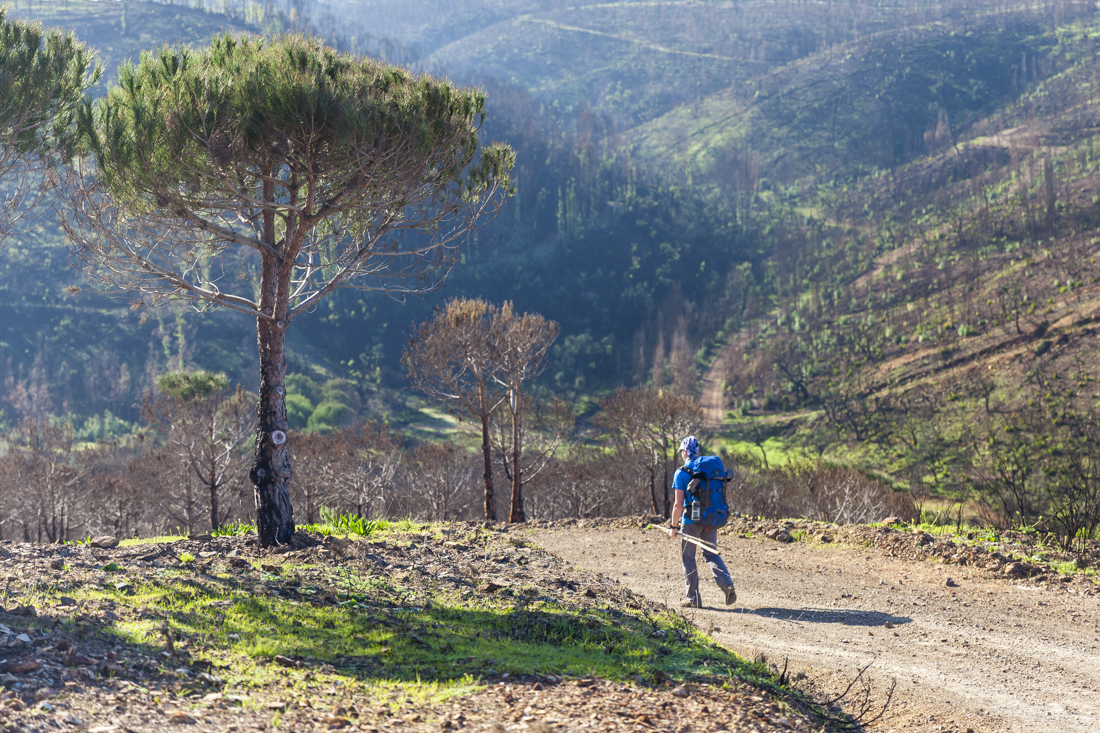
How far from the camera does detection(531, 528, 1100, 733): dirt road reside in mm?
5816

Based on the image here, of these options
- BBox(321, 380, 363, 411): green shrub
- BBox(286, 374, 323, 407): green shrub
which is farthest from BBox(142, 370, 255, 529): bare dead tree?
BBox(286, 374, 323, 407): green shrub

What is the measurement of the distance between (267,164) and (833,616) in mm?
8872

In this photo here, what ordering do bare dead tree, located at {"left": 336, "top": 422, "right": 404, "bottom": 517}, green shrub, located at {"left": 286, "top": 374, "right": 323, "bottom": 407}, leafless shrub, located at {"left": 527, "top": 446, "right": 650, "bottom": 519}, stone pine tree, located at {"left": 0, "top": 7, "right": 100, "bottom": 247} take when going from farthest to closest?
green shrub, located at {"left": 286, "top": 374, "right": 323, "bottom": 407}
leafless shrub, located at {"left": 527, "top": 446, "right": 650, "bottom": 519}
bare dead tree, located at {"left": 336, "top": 422, "right": 404, "bottom": 517}
stone pine tree, located at {"left": 0, "top": 7, "right": 100, "bottom": 247}

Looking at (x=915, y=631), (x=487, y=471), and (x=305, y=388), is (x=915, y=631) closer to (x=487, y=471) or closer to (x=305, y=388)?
(x=487, y=471)

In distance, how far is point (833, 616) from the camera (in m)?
8.36

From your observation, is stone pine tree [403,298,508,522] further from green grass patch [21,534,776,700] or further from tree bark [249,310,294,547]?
green grass patch [21,534,776,700]

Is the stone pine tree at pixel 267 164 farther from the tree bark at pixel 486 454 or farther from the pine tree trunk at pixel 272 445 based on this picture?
the tree bark at pixel 486 454

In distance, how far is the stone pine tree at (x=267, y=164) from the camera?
914 centimetres

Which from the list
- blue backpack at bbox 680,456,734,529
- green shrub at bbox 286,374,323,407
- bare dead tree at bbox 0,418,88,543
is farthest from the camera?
green shrub at bbox 286,374,323,407

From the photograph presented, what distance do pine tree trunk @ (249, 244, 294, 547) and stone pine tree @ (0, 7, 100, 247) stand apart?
3.49m

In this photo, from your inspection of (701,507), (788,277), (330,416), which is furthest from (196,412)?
(788,277)

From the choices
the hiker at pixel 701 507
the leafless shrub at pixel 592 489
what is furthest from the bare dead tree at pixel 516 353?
the leafless shrub at pixel 592 489

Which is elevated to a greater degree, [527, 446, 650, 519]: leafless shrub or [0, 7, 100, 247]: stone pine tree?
[0, 7, 100, 247]: stone pine tree

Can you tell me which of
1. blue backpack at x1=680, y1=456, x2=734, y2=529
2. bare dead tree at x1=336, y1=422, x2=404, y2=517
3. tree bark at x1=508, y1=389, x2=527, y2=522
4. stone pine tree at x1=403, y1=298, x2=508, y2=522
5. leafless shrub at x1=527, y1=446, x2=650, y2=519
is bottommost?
leafless shrub at x1=527, y1=446, x2=650, y2=519
